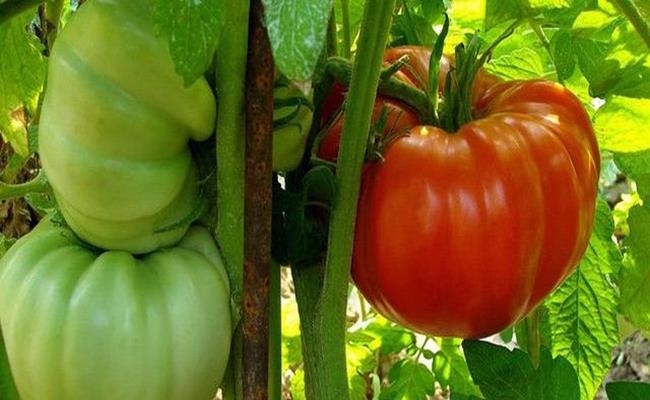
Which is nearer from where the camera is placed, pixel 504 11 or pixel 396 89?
pixel 396 89

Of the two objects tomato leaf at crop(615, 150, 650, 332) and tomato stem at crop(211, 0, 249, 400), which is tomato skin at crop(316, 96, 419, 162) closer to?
tomato stem at crop(211, 0, 249, 400)

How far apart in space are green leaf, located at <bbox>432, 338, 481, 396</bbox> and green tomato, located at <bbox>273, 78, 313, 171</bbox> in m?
0.53

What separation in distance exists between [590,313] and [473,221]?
1.02ft

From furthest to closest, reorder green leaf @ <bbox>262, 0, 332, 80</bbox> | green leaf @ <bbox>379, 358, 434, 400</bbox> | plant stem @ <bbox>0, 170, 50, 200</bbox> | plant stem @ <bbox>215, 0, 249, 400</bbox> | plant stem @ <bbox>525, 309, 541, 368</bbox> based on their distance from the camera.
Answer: green leaf @ <bbox>379, 358, 434, 400</bbox>
plant stem @ <bbox>525, 309, 541, 368</bbox>
plant stem @ <bbox>0, 170, 50, 200</bbox>
plant stem @ <bbox>215, 0, 249, 400</bbox>
green leaf @ <bbox>262, 0, 332, 80</bbox>

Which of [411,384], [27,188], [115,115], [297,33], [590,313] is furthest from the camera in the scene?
[411,384]

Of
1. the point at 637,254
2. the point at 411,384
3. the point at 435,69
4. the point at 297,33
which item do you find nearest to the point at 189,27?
the point at 297,33

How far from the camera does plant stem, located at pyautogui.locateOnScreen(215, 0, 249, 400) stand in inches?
23.7

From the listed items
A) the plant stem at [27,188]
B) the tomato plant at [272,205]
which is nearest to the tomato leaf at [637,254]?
the tomato plant at [272,205]

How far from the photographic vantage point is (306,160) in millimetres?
722

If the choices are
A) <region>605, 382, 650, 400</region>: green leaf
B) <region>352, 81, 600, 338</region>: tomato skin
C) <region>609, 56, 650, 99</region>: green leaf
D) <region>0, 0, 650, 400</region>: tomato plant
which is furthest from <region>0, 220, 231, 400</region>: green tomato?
<region>609, 56, 650, 99</region>: green leaf

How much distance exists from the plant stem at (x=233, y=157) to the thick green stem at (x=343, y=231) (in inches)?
2.1

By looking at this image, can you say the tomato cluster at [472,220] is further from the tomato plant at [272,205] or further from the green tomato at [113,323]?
the green tomato at [113,323]

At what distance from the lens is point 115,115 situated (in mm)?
607

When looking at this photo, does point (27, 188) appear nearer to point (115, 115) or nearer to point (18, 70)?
point (18, 70)
